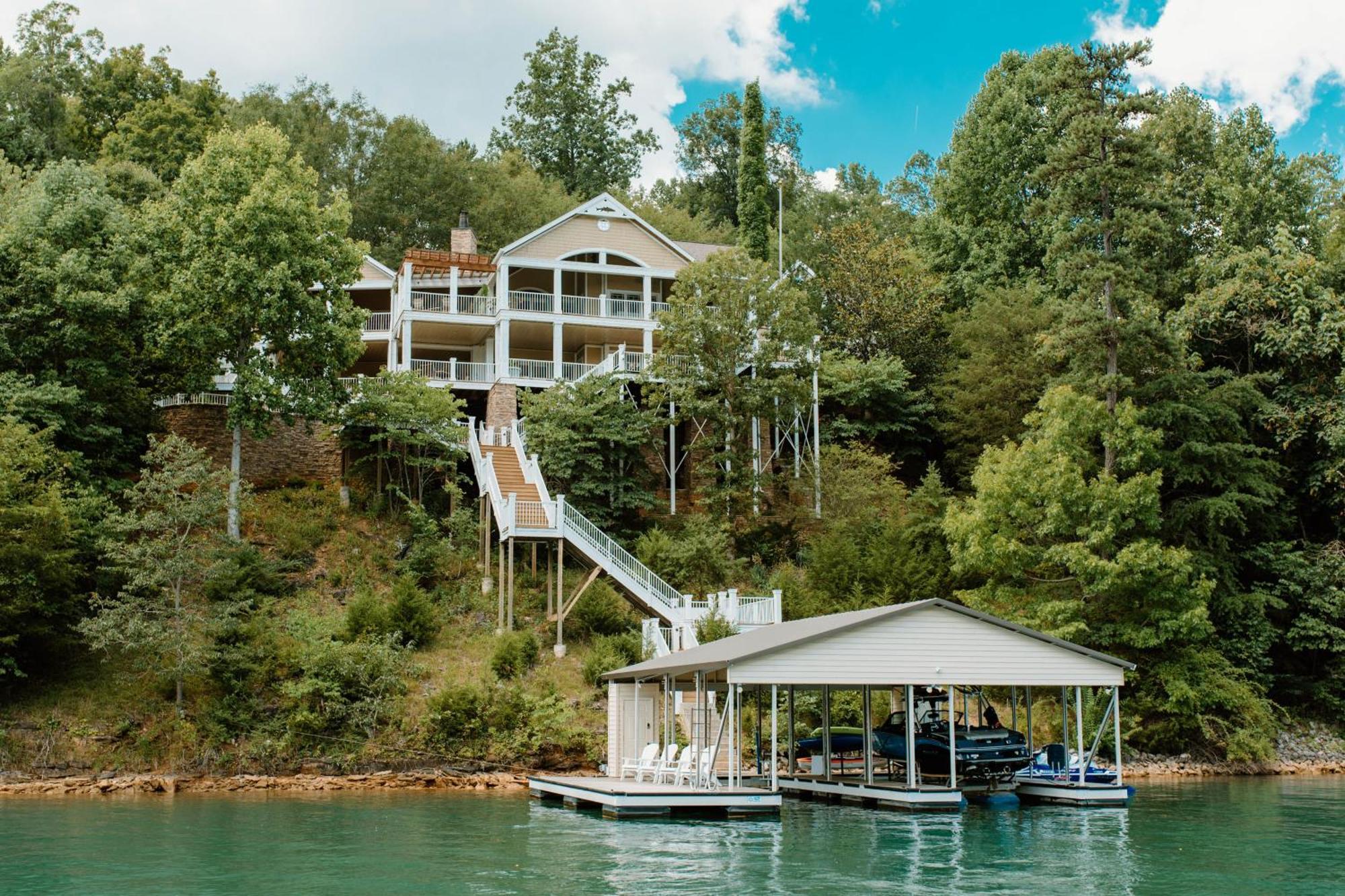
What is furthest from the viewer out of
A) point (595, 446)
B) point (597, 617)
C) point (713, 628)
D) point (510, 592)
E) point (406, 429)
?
point (595, 446)

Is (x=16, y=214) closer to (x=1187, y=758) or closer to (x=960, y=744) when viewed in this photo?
(x=960, y=744)

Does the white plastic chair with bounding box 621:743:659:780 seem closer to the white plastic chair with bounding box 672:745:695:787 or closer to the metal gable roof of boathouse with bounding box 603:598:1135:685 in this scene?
the white plastic chair with bounding box 672:745:695:787

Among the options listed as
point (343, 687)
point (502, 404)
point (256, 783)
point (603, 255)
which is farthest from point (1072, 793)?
point (603, 255)

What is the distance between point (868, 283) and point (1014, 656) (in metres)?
26.7

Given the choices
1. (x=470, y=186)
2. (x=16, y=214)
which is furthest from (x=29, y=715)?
(x=470, y=186)

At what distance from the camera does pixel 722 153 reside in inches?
2849

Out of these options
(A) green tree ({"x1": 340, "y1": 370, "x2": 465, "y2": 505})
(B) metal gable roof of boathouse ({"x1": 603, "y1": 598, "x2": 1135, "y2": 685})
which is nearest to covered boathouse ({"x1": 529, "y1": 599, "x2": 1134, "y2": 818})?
(B) metal gable roof of boathouse ({"x1": 603, "y1": 598, "x2": 1135, "y2": 685})

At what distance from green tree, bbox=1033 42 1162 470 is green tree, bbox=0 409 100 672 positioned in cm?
2573

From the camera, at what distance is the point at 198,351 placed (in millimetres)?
37062

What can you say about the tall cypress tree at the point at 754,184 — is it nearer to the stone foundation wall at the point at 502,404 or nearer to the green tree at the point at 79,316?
the stone foundation wall at the point at 502,404

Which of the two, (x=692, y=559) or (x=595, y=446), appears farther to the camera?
(x=595, y=446)

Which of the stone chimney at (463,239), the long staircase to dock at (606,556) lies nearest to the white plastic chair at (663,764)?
the long staircase to dock at (606,556)

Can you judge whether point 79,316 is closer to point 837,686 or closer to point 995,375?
point 837,686

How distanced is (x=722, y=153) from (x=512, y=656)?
45.8 m
